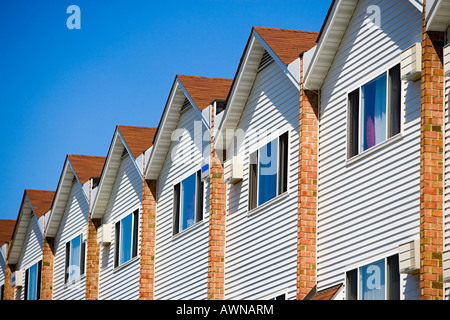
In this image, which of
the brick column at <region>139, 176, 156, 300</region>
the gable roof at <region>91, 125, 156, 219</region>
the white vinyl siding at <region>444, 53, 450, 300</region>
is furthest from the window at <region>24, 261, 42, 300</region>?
the white vinyl siding at <region>444, 53, 450, 300</region>

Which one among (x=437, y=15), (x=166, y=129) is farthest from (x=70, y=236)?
(x=437, y=15)

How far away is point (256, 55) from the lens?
22.9 metres

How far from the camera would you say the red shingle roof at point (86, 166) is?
1366 inches

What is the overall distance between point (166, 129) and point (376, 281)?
41.0 feet

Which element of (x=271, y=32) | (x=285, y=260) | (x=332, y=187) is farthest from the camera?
(x=271, y=32)

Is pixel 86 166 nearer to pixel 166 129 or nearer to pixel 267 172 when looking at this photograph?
pixel 166 129

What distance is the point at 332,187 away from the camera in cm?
1897

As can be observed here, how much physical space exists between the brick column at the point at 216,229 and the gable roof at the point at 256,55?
0.71m

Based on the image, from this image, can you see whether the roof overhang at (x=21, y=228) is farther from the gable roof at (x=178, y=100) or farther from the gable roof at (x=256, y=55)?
the gable roof at (x=256, y=55)

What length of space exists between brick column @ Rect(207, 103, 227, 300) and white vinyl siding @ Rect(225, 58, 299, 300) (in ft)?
0.60

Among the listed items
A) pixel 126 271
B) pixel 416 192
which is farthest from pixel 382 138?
pixel 126 271

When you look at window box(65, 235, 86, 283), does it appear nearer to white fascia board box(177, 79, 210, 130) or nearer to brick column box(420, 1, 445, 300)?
white fascia board box(177, 79, 210, 130)
